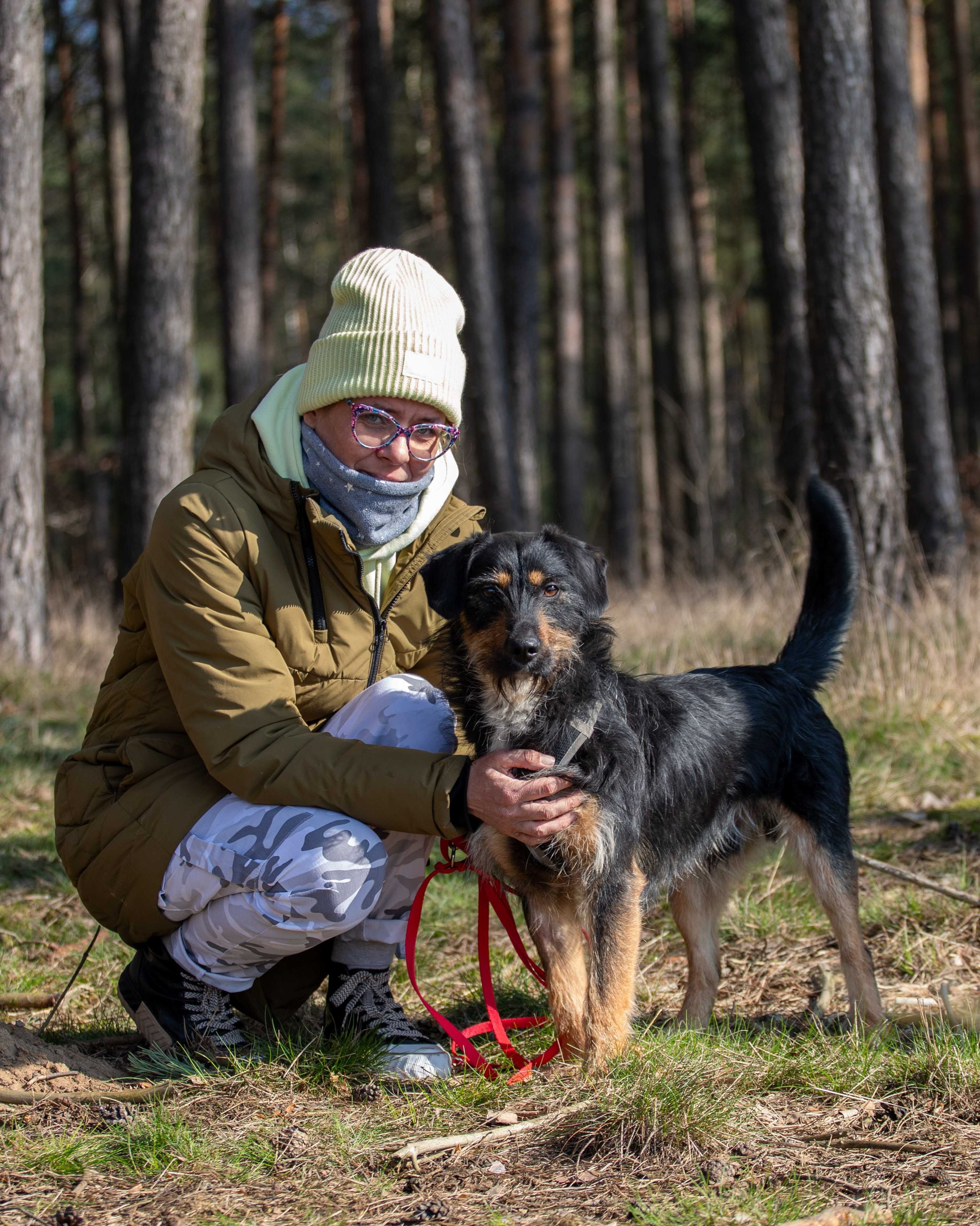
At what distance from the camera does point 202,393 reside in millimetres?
31078

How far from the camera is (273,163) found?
1998cm

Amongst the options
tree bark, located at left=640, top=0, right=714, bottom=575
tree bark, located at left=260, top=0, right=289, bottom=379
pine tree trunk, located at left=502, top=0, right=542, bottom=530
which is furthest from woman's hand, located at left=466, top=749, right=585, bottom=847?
tree bark, located at left=260, top=0, right=289, bottom=379

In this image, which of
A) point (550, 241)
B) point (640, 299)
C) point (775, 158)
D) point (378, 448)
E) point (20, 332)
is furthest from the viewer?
point (640, 299)

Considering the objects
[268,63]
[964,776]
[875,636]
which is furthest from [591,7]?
[964,776]

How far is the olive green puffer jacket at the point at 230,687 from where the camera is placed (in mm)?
3020

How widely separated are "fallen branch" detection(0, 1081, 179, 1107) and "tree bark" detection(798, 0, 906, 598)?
5166 millimetres

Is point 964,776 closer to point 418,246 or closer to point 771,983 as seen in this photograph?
point 771,983

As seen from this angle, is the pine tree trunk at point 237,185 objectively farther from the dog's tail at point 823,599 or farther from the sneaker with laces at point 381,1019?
the sneaker with laces at point 381,1019

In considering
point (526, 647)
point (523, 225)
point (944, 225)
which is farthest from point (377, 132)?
point (526, 647)

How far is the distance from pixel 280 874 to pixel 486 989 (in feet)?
2.41

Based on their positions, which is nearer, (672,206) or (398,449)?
(398,449)

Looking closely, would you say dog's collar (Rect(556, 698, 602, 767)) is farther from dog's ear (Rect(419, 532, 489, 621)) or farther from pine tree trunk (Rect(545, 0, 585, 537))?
pine tree trunk (Rect(545, 0, 585, 537))

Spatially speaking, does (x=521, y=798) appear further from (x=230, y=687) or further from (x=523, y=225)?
(x=523, y=225)

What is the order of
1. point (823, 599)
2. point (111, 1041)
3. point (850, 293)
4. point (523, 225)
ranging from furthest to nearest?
point (523, 225) → point (850, 293) → point (823, 599) → point (111, 1041)
